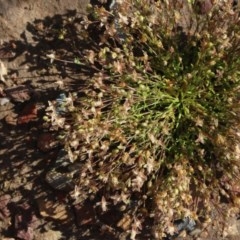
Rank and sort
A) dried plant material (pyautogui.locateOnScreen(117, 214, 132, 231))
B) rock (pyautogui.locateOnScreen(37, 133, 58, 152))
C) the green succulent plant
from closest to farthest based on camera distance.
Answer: the green succulent plant
dried plant material (pyautogui.locateOnScreen(117, 214, 132, 231))
rock (pyautogui.locateOnScreen(37, 133, 58, 152))

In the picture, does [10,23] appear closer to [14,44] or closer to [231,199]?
[14,44]

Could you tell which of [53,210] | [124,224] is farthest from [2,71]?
[124,224]

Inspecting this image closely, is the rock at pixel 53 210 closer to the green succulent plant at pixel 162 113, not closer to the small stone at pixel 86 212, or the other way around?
the small stone at pixel 86 212

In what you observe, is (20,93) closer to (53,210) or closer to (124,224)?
(53,210)

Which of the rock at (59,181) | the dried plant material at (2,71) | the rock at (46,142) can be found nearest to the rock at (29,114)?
the rock at (46,142)

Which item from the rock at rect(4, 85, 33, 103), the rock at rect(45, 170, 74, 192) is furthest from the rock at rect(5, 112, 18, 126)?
the rock at rect(45, 170, 74, 192)

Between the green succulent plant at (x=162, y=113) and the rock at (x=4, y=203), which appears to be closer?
the green succulent plant at (x=162, y=113)

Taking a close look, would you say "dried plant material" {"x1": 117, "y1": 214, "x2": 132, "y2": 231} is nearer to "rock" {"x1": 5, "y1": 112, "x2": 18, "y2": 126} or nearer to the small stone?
the small stone

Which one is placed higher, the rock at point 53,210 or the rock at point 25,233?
the rock at point 53,210

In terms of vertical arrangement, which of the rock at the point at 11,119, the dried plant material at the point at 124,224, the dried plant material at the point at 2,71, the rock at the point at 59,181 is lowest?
the dried plant material at the point at 124,224

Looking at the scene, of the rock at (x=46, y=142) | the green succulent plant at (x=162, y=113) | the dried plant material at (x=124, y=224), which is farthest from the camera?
the rock at (x=46, y=142)
